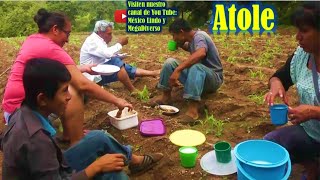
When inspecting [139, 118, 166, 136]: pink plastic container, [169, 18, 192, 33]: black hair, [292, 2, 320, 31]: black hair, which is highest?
[292, 2, 320, 31]: black hair

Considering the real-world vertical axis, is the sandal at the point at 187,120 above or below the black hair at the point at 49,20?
below

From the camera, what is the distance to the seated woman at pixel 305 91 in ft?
7.36

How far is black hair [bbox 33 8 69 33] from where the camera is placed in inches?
123

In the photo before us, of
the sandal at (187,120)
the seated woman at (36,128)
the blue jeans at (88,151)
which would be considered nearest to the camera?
the seated woman at (36,128)

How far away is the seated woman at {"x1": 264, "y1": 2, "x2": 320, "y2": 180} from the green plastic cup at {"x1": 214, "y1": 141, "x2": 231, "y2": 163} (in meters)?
0.32

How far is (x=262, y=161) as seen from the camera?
2520 millimetres

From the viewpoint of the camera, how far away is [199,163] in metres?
2.99

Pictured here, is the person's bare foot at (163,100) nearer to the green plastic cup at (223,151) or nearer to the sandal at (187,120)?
the sandal at (187,120)

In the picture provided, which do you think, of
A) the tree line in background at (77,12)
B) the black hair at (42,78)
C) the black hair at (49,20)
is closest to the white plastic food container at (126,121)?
the black hair at (49,20)

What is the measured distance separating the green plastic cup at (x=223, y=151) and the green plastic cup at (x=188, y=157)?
190mm

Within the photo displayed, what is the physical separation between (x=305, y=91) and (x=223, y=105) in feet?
5.75

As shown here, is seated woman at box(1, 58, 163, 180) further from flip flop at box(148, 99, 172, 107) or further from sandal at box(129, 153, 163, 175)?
flip flop at box(148, 99, 172, 107)

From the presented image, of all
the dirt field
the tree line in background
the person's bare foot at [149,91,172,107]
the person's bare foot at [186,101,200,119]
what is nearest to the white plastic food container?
the dirt field

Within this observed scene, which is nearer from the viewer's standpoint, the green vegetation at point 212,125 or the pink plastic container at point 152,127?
the pink plastic container at point 152,127
